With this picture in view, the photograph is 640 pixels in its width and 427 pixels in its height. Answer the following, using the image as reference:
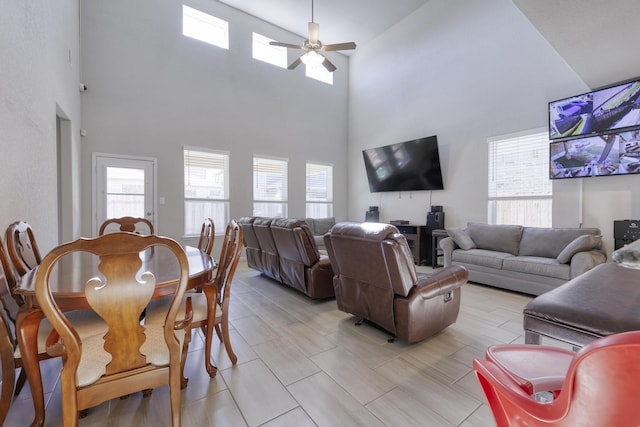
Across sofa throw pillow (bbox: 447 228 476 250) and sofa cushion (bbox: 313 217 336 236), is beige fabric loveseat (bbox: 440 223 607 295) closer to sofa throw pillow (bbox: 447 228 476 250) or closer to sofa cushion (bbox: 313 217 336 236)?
sofa throw pillow (bbox: 447 228 476 250)

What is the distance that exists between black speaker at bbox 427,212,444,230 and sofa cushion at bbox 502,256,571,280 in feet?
5.28

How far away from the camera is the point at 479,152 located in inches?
195

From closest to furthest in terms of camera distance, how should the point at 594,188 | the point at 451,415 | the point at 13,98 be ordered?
1. the point at 451,415
2. the point at 13,98
3. the point at 594,188

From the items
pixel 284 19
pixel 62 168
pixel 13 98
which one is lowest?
pixel 62 168

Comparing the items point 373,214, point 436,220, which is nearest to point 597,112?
point 436,220

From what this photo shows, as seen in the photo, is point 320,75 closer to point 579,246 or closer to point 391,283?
point 579,246

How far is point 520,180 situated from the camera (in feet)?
14.8

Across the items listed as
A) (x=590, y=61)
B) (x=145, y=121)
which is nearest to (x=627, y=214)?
(x=590, y=61)

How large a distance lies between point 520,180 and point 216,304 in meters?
4.89

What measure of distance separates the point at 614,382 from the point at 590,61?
4.18 metres

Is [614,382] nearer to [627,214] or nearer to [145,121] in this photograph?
[627,214]

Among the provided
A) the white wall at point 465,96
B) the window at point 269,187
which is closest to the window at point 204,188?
the window at point 269,187

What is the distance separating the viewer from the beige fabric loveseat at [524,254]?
3314 millimetres

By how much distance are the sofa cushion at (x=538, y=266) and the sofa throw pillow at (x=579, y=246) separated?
9cm
